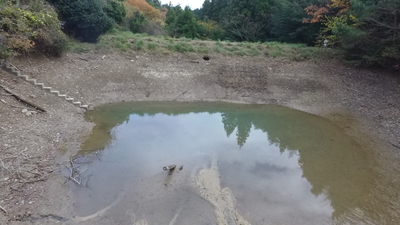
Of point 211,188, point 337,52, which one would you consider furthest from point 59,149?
point 337,52

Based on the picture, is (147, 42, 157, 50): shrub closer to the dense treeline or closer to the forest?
the forest

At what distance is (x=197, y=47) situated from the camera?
1733cm

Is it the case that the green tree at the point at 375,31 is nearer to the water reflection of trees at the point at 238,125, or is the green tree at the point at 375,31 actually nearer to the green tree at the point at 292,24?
the green tree at the point at 292,24

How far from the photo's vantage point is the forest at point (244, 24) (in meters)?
11.8

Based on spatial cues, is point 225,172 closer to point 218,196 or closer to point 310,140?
point 218,196

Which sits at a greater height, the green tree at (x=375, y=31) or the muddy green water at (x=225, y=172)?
the green tree at (x=375, y=31)

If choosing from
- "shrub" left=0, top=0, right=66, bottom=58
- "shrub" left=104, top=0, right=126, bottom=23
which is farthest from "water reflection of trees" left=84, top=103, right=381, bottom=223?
"shrub" left=104, top=0, right=126, bottom=23

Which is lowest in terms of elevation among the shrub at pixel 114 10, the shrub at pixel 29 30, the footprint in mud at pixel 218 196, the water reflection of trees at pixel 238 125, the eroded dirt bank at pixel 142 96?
the water reflection of trees at pixel 238 125

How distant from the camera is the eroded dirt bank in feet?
22.6

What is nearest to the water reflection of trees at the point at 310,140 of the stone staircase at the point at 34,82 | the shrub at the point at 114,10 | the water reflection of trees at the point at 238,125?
the water reflection of trees at the point at 238,125

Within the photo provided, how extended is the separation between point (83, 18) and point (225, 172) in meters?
12.2

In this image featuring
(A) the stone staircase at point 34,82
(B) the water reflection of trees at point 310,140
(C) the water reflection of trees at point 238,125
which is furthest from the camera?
(A) the stone staircase at point 34,82

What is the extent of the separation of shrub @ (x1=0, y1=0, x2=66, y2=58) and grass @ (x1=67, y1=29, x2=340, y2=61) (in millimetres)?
2427

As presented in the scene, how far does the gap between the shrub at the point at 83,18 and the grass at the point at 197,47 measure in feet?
1.78
